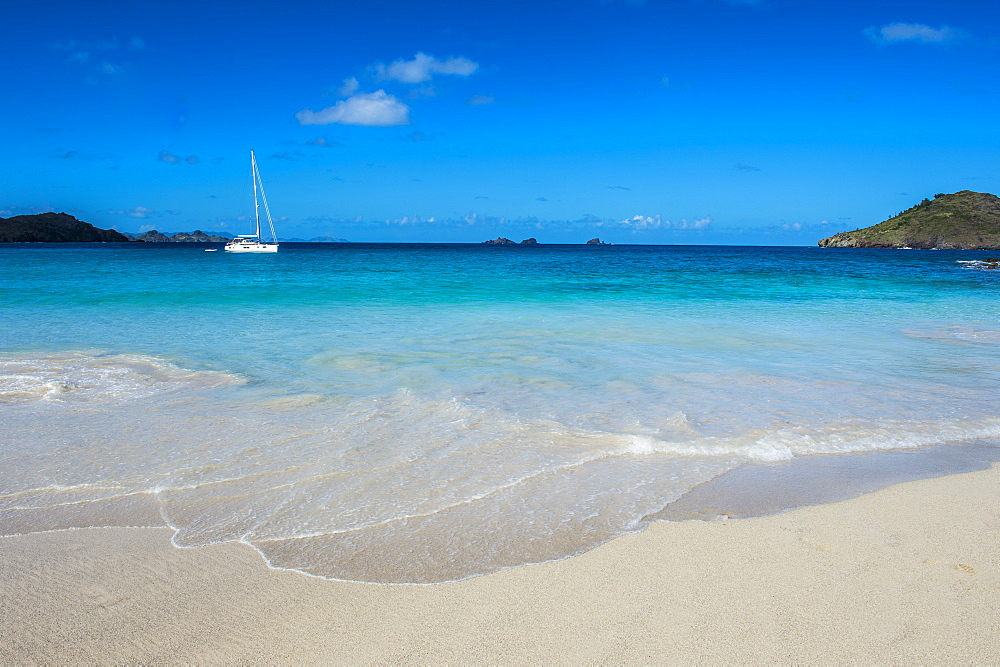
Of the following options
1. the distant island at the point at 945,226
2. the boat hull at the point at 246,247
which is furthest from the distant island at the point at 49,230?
the distant island at the point at 945,226

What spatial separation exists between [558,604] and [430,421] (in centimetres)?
299

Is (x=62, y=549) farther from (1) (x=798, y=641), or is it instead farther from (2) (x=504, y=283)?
(2) (x=504, y=283)

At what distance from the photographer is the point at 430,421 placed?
18.0 ft

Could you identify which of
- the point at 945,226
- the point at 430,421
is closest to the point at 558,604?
the point at 430,421

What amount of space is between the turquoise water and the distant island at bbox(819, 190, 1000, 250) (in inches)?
3838

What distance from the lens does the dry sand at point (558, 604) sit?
7.75ft

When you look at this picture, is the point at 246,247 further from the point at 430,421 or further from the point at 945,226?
the point at 945,226

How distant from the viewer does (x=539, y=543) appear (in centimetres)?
327

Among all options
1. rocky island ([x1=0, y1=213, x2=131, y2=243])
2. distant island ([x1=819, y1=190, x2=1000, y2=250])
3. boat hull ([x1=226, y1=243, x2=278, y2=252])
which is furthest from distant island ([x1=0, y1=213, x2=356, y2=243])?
distant island ([x1=819, y1=190, x2=1000, y2=250])

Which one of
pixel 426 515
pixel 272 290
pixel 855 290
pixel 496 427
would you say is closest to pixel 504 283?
pixel 272 290

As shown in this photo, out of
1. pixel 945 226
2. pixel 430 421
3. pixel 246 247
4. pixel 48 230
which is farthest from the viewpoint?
pixel 48 230

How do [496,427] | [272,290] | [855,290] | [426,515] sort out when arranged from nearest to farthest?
[426,515] → [496,427] → [272,290] → [855,290]

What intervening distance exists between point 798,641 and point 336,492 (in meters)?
2.79

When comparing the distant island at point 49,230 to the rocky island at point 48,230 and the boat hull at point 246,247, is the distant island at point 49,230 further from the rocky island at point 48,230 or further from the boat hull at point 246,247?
the boat hull at point 246,247
